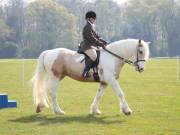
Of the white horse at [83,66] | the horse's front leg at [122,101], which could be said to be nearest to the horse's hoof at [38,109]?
the white horse at [83,66]

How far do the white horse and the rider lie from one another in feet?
0.72

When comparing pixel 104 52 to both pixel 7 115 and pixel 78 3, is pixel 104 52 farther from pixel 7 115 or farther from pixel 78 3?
pixel 78 3

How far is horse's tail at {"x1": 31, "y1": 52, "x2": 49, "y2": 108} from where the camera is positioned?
39.1ft

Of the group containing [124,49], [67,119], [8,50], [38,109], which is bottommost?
[67,119]

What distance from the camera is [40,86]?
39.6ft

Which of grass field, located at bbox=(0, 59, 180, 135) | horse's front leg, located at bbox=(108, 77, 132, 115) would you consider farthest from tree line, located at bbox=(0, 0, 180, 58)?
horse's front leg, located at bbox=(108, 77, 132, 115)

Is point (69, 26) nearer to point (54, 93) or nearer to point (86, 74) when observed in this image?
point (54, 93)

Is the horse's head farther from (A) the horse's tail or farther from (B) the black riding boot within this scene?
(A) the horse's tail

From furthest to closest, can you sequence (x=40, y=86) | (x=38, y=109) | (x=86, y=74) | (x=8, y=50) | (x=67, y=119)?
(x=8, y=50)
(x=40, y=86)
(x=38, y=109)
(x=86, y=74)
(x=67, y=119)

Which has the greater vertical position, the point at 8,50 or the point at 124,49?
the point at 8,50

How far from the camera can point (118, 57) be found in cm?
1148

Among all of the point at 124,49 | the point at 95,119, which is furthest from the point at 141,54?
the point at 95,119

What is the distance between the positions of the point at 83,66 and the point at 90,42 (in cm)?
70

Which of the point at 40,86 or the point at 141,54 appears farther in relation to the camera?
the point at 40,86
